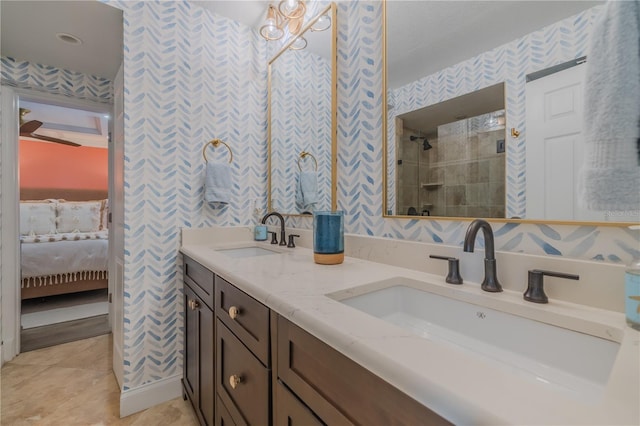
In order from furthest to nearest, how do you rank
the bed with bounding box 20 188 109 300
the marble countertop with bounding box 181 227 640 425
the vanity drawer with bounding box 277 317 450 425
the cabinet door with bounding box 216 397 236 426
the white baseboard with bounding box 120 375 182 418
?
the bed with bounding box 20 188 109 300
the white baseboard with bounding box 120 375 182 418
the cabinet door with bounding box 216 397 236 426
the vanity drawer with bounding box 277 317 450 425
the marble countertop with bounding box 181 227 640 425

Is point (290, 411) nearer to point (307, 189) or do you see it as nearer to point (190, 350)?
point (190, 350)

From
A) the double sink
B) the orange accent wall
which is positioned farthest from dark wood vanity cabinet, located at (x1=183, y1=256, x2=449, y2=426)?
the orange accent wall

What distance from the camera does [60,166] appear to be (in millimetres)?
4949

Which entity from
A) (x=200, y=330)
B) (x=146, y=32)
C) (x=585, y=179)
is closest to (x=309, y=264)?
(x=200, y=330)

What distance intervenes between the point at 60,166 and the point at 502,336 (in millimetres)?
6647

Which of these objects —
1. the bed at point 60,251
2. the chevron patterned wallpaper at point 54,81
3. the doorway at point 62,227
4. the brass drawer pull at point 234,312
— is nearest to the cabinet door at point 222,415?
the brass drawer pull at point 234,312

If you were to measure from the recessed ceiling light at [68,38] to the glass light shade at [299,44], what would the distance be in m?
1.39

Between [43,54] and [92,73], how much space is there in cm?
33

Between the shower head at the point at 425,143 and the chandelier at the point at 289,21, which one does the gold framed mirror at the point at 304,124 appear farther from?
the shower head at the point at 425,143

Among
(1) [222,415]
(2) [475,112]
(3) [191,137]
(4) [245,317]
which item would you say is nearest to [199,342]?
(1) [222,415]

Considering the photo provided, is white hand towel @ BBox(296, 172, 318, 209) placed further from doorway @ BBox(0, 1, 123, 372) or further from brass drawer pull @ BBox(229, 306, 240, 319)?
doorway @ BBox(0, 1, 123, 372)

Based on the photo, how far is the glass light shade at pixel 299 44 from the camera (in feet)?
5.46

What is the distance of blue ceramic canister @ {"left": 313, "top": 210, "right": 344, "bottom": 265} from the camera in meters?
1.13

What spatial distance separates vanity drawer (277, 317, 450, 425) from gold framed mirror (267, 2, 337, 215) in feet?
2.92
